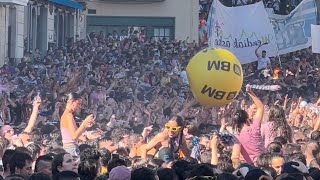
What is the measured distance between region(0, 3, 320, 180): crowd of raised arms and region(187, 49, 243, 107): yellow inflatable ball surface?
1.02 ft

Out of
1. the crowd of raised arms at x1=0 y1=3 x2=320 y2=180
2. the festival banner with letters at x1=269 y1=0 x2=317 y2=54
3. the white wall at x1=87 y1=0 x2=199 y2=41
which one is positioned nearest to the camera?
the crowd of raised arms at x1=0 y1=3 x2=320 y2=180

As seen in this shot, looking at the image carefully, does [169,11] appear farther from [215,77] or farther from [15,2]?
[215,77]

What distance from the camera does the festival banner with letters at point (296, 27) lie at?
25203 mm

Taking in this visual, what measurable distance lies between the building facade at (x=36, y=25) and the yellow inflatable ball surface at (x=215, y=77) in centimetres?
1826

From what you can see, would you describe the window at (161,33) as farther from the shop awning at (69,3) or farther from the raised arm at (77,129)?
the raised arm at (77,129)

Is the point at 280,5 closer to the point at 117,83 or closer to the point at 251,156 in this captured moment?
the point at 117,83

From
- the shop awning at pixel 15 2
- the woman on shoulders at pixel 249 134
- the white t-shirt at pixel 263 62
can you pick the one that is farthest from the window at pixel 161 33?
the woman on shoulders at pixel 249 134

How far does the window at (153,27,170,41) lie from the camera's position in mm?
42263

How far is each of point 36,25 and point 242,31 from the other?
1351 cm

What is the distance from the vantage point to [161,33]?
139ft

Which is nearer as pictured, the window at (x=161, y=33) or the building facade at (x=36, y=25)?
the building facade at (x=36, y=25)

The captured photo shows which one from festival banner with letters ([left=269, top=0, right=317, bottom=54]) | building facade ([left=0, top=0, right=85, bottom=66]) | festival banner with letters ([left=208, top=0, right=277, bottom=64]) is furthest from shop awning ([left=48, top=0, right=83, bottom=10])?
festival banner with letters ([left=208, top=0, right=277, bottom=64])

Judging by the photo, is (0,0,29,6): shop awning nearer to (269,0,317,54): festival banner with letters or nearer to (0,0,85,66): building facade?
(0,0,85,66): building facade

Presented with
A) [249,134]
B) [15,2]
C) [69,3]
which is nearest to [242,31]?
[15,2]
